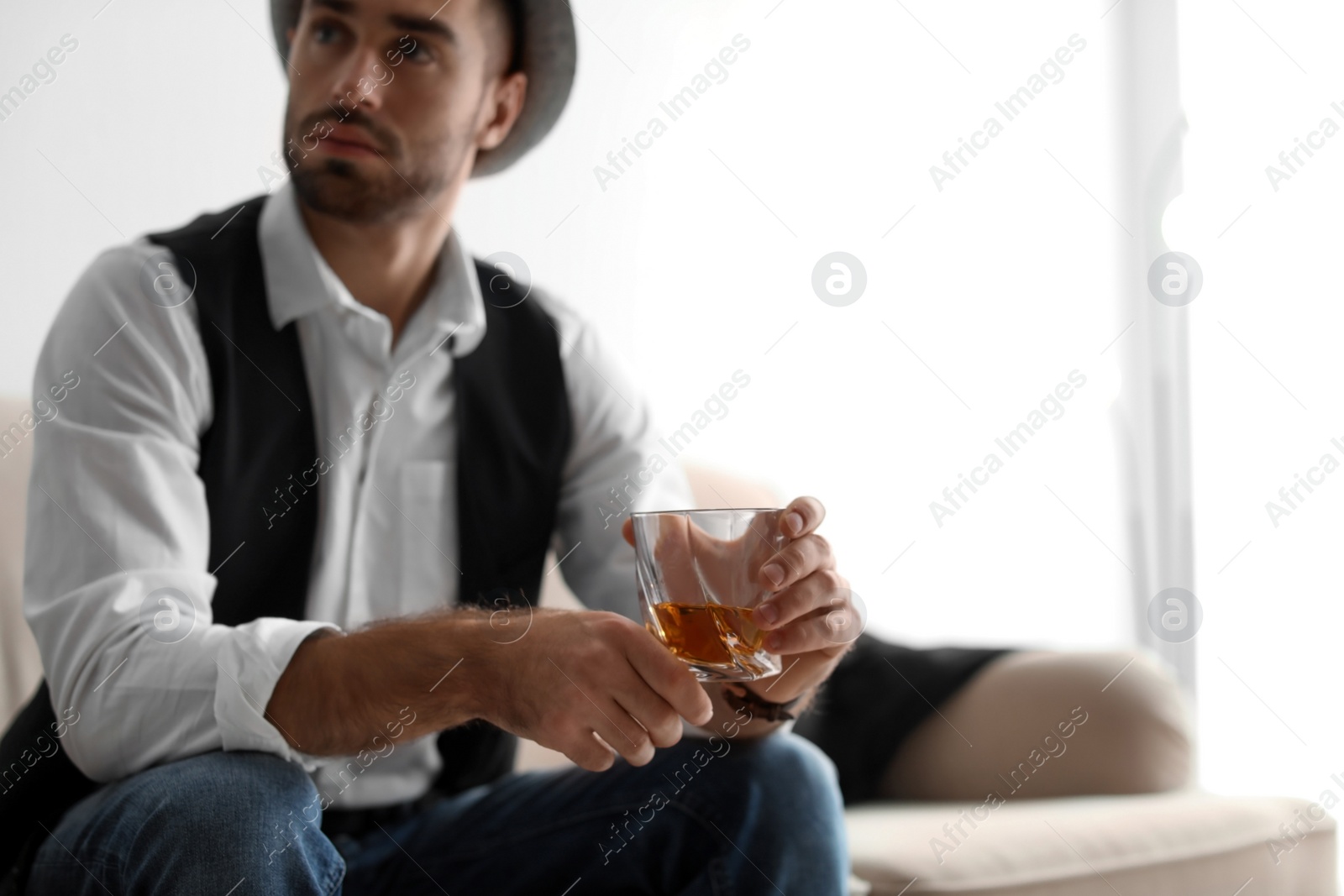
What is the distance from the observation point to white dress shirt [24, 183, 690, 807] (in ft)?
2.75

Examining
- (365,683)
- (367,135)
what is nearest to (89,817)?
(365,683)

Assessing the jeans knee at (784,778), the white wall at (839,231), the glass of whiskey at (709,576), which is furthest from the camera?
the white wall at (839,231)

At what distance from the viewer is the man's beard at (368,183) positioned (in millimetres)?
1262

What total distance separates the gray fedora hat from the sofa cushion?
1.06 m

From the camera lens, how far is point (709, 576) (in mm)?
691

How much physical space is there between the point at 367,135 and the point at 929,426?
1579mm

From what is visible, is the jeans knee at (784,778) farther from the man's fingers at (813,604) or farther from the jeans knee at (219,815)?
the jeans knee at (219,815)

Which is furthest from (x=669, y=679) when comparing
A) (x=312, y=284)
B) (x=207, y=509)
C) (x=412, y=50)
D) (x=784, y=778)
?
(x=412, y=50)

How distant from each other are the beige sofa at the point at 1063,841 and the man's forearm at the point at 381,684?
58 centimetres

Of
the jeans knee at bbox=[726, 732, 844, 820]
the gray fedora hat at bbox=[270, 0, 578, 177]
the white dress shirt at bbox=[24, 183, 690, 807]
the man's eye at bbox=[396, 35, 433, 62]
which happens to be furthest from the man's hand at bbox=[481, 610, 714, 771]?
the gray fedora hat at bbox=[270, 0, 578, 177]

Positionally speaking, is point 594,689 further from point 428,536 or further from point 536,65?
point 536,65

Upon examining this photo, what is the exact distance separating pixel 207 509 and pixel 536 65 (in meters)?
0.82

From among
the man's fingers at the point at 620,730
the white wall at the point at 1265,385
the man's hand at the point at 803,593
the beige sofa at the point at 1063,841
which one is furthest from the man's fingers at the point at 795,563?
the white wall at the point at 1265,385

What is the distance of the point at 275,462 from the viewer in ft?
3.68
